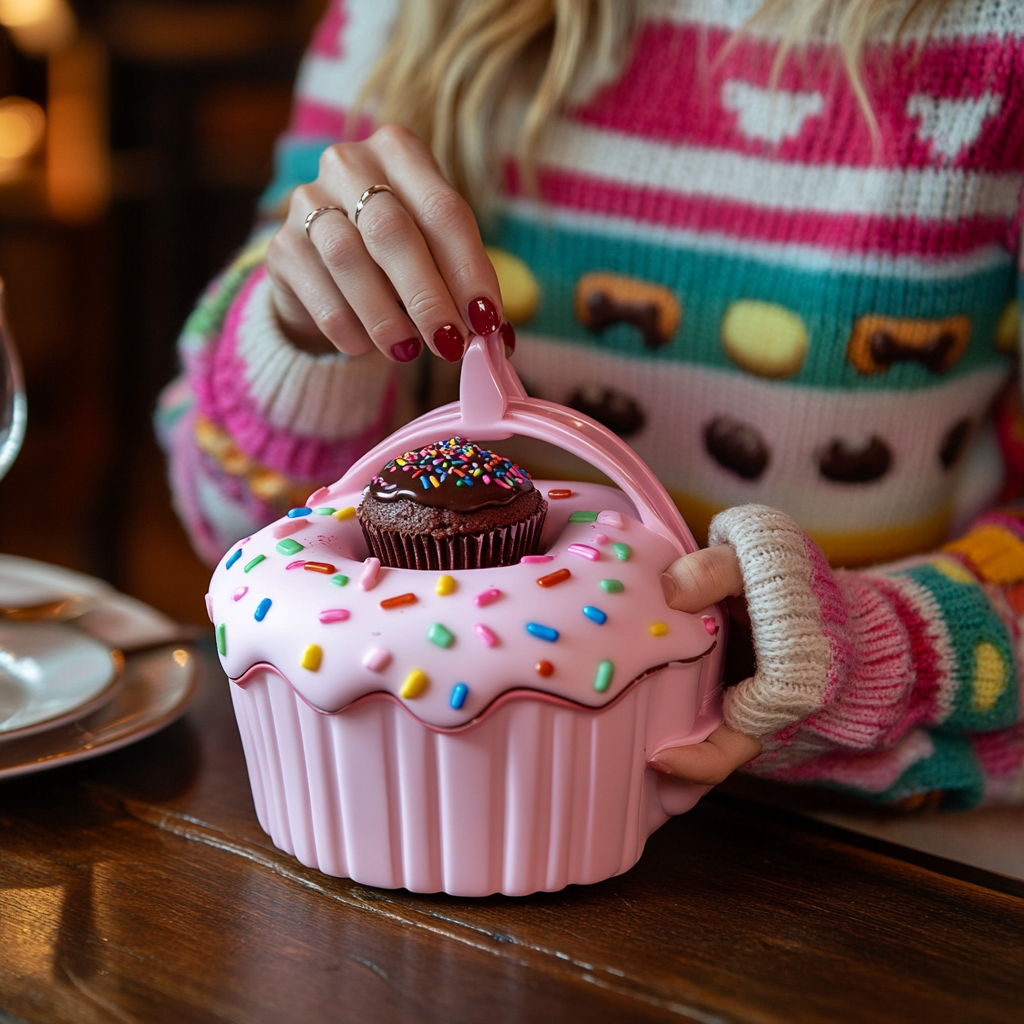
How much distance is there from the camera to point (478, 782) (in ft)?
1.52

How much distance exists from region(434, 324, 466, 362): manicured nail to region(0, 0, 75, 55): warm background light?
2.44 m

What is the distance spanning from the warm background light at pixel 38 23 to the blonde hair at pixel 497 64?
6.68ft

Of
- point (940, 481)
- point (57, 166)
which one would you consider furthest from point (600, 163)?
point (57, 166)

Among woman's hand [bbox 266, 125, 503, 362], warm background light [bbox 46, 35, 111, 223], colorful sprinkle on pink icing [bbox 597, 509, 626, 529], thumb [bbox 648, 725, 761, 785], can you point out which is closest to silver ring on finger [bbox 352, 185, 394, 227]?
woman's hand [bbox 266, 125, 503, 362]

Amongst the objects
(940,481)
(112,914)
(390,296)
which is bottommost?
(112,914)

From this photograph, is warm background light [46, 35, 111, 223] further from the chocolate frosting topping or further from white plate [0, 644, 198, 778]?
A: the chocolate frosting topping

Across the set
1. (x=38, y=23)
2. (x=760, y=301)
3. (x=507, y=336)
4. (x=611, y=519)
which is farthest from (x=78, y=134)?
(x=611, y=519)

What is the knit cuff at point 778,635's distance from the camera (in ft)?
1.59

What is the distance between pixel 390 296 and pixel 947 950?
42 centimetres

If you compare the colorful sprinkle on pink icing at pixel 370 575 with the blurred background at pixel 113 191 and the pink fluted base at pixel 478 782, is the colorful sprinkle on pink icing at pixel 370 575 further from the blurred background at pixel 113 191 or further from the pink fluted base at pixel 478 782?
the blurred background at pixel 113 191

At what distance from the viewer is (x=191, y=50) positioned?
2.68 meters

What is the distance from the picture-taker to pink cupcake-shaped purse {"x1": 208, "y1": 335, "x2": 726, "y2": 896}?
44 cm

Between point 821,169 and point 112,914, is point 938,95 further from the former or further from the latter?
point 112,914

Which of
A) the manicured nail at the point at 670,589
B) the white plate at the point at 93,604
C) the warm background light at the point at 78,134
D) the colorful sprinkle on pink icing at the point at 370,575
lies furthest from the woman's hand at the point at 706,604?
the warm background light at the point at 78,134
